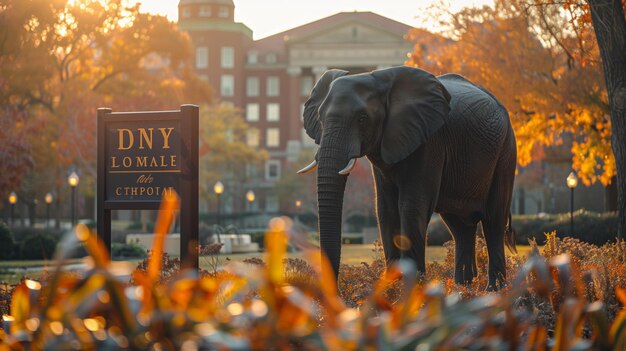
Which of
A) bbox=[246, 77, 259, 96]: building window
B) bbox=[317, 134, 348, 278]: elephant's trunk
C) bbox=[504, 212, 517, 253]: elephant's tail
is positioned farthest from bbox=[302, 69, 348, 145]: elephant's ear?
bbox=[246, 77, 259, 96]: building window

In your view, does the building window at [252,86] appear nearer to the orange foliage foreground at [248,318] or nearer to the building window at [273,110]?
the building window at [273,110]

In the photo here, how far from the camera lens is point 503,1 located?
3203cm

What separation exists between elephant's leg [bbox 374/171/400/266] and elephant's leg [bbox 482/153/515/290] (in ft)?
4.99

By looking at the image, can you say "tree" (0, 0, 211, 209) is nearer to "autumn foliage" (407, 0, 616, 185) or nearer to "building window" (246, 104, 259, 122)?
"autumn foliage" (407, 0, 616, 185)

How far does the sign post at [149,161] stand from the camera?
35.3ft

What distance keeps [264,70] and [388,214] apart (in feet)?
330

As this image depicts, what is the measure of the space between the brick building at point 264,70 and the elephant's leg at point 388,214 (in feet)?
Result: 310

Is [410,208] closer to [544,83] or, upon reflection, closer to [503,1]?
[544,83]

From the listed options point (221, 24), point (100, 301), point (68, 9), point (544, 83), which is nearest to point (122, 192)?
point (100, 301)

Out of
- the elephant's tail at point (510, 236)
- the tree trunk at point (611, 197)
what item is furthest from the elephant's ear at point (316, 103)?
the tree trunk at point (611, 197)

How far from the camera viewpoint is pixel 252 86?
10975 centimetres

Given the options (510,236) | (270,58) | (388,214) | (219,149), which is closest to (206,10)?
(270,58)

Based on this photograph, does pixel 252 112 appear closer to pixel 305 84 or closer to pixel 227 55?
pixel 305 84

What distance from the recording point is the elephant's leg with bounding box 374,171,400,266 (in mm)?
9672
